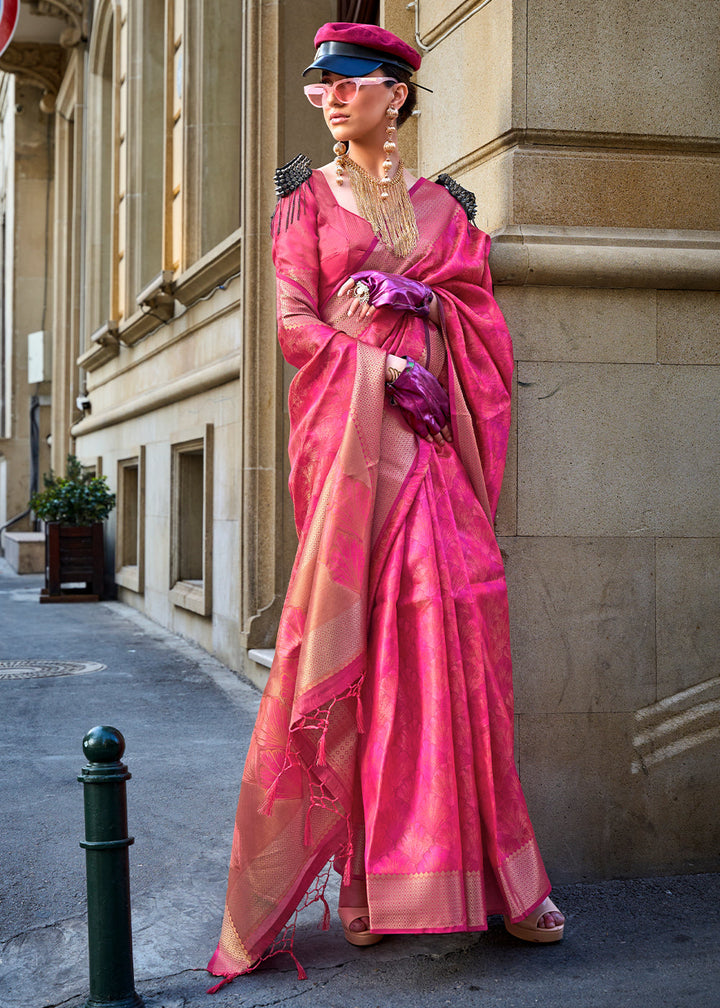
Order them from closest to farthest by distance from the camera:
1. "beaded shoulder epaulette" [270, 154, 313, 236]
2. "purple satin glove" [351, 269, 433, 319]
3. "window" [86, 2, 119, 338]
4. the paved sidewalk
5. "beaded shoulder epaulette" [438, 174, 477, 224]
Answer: the paved sidewalk < "purple satin glove" [351, 269, 433, 319] < "beaded shoulder epaulette" [270, 154, 313, 236] < "beaded shoulder epaulette" [438, 174, 477, 224] < "window" [86, 2, 119, 338]

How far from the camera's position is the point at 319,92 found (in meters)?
3.45

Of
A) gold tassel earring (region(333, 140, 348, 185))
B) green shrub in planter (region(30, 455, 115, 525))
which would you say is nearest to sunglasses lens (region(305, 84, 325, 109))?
gold tassel earring (region(333, 140, 348, 185))

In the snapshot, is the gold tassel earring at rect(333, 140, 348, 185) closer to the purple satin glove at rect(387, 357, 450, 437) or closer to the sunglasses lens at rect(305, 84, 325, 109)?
the sunglasses lens at rect(305, 84, 325, 109)

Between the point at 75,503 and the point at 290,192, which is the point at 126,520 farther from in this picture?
the point at 290,192

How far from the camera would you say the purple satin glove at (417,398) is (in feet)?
10.8

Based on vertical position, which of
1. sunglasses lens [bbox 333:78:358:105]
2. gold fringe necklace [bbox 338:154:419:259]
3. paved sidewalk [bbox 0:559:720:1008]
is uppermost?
sunglasses lens [bbox 333:78:358:105]

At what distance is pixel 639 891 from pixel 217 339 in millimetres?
6412

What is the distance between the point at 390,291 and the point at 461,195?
59 centimetres

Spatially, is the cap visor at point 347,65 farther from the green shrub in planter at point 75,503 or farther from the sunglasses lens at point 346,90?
the green shrub in planter at point 75,503

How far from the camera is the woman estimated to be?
3027mm

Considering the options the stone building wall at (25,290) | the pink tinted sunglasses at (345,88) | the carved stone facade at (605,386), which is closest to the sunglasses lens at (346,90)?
the pink tinted sunglasses at (345,88)

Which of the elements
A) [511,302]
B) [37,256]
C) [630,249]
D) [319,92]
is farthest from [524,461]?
[37,256]

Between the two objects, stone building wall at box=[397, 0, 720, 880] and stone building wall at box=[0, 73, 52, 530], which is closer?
stone building wall at box=[397, 0, 720, 880]

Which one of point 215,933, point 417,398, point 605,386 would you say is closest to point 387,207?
point 417,398
